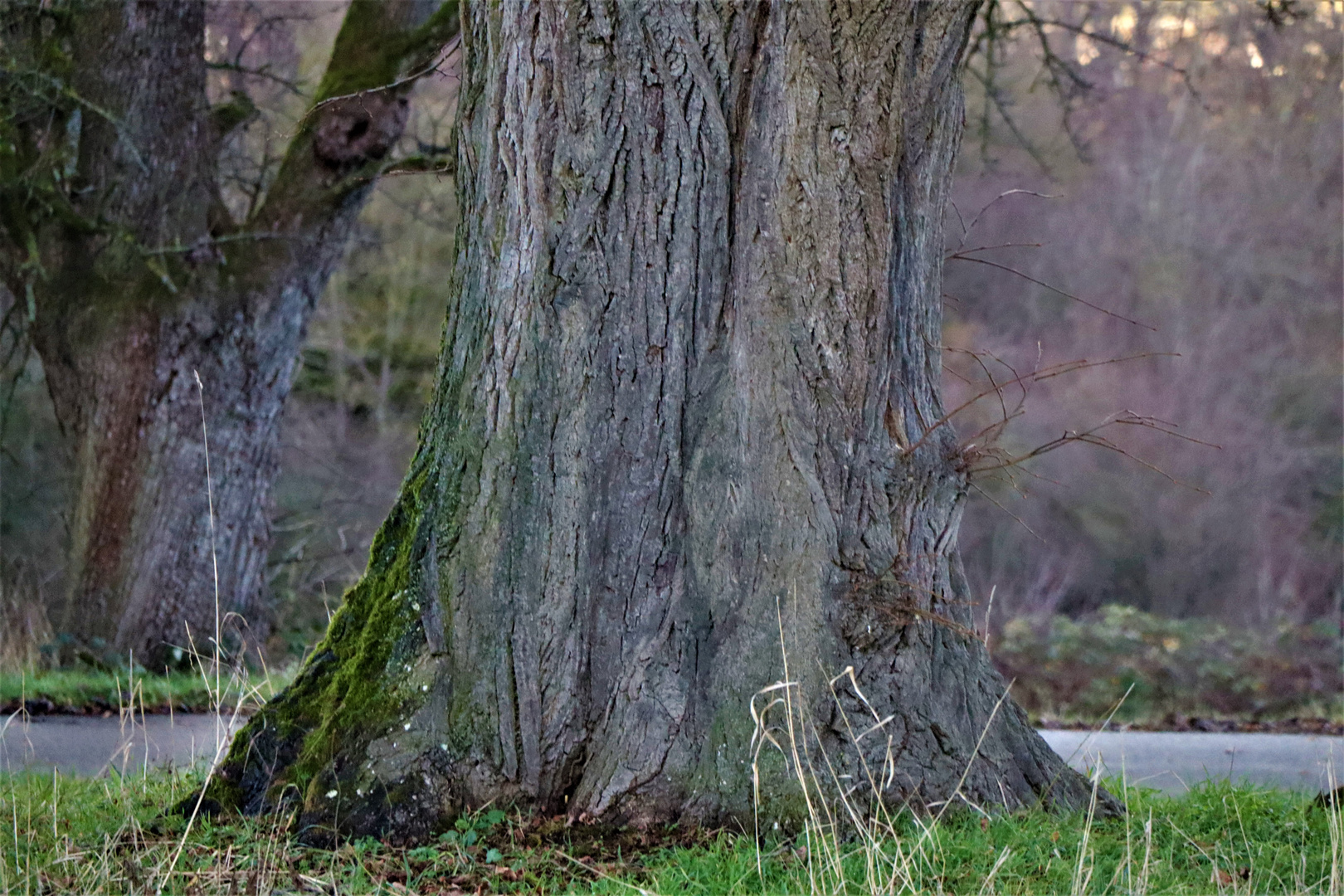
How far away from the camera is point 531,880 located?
3430mm

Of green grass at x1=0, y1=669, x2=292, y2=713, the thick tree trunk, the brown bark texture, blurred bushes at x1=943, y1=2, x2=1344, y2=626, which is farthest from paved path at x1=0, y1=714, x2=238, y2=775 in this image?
blurred bushes at x1=943, y1=2, x2=1344, y2=626

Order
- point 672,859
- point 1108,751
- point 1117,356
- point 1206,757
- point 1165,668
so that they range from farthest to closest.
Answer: point 1117,356 < point 1165,668 < point 1108,751 < point 1206,757 < point 672,859

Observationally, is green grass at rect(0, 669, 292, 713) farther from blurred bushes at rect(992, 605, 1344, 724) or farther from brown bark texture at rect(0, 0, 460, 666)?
blurred bushes at rect(992, 605, 1344, 724)

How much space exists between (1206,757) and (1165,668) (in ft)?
23.1

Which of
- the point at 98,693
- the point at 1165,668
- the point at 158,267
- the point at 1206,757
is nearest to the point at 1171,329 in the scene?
the point at 1165,668

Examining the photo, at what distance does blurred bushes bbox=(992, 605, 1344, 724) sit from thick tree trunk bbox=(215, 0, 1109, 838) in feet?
27.2

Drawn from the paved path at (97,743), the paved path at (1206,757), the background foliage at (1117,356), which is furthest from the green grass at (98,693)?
the background foliage at (1117,356)

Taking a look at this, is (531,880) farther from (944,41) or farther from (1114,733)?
(1114,733)

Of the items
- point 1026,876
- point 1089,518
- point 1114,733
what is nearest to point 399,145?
point 1114,733

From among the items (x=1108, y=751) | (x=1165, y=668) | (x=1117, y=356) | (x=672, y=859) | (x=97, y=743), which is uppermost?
(x=1117, y=356)

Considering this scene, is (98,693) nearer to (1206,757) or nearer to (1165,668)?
(1206,757)

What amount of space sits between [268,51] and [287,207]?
333 cm

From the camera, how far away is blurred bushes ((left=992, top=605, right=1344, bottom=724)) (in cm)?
1239

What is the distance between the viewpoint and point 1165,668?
1326 centimetres
